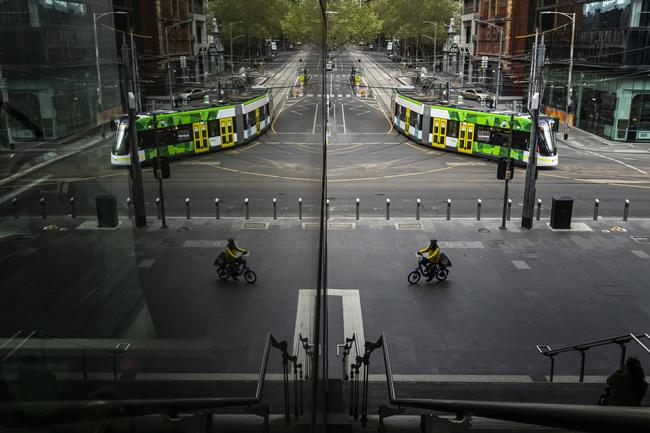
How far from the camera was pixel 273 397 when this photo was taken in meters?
1.38

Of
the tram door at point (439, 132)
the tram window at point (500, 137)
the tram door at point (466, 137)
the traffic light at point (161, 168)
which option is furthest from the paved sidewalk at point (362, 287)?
the tram door at point (439, 132)

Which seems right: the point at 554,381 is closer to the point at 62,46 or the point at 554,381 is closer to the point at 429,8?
the point at 62,46

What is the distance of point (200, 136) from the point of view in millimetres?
2877

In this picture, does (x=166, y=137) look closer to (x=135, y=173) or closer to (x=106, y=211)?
(x=135, y=173)

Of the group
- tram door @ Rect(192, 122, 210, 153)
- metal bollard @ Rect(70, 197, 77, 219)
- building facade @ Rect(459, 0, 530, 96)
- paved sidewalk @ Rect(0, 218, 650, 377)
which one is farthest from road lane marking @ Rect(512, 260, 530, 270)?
building facade @ Rect(459, 0, 530, 96)

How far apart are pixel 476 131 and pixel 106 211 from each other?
105 feet

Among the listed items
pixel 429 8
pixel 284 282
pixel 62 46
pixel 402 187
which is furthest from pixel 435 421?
pixel 429 8

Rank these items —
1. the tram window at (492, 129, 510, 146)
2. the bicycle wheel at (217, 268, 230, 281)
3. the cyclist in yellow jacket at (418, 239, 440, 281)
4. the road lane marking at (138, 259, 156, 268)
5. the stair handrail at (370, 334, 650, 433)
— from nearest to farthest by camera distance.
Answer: the stair handrail at (370, 334, 650, 433), the road lane marking at (138, 259, 156, 268), the bicycle wheel at (217, 268, 230, 281), the cyclist in yellow jacket at (418, 239, 440, 281), the tram window at (492, 129, 510, 146)

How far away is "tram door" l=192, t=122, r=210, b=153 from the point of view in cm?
258

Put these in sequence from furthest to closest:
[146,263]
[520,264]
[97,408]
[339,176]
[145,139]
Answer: [339,176] → [520,264] → [145,139] → [146,263] → [97,408]

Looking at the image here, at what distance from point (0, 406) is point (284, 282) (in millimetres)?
1369

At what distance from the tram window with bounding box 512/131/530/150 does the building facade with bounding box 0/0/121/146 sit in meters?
30.1

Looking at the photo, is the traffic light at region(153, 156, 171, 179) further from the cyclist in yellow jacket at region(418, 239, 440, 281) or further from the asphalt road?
the cyclist in yellow jacket at region(418, 239, 440, 281)

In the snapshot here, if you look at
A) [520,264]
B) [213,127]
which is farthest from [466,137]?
[213,127]
